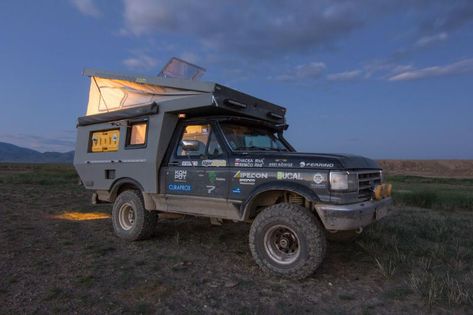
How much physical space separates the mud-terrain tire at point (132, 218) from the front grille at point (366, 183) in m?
3.73

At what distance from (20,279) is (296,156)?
12.5 ft

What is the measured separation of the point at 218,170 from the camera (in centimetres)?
568

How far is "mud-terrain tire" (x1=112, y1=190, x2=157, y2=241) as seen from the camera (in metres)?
6.82

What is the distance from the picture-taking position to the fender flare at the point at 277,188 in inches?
187

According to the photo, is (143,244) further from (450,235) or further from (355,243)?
(450,235)

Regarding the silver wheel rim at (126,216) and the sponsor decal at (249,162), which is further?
the silver wheel rim at (126,216)

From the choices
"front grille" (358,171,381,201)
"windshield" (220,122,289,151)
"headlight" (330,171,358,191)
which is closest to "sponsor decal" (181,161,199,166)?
"windshield" (220,122,289,151)

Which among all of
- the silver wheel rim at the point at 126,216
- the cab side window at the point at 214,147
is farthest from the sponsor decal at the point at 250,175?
the silver wheel rim at the point at 126,216

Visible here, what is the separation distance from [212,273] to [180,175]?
1766 mm

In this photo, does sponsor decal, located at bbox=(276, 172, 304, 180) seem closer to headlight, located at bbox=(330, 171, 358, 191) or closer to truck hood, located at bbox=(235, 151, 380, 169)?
truck hood, located at bbox=(235, 151, 380, 169)

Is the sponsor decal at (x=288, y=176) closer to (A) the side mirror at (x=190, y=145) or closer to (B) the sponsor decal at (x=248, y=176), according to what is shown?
(B) the sponsor decal at (x=248, y=176)

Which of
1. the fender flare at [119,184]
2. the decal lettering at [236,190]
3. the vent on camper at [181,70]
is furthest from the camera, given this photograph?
the vent on camper at [181,70]

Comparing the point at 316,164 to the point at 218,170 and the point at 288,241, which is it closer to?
the point at 288,241

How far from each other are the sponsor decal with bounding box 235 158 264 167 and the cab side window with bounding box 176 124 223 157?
0.41 m
